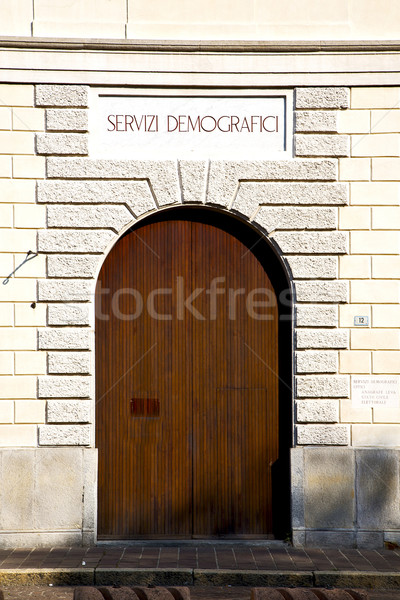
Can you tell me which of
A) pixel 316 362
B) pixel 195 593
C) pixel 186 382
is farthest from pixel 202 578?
pixel 316 362

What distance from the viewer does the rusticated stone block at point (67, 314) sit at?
9.73 m

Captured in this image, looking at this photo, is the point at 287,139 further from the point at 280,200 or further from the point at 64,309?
the point at 64,309

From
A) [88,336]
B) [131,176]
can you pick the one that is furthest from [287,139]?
[88,336]

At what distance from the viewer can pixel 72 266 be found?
9805mm

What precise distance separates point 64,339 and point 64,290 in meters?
0.64

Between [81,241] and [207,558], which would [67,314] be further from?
[207,558]

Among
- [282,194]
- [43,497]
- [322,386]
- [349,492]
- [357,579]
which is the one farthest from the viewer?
[282,194]

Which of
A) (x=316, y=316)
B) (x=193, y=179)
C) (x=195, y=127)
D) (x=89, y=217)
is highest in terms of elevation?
(x=195, y=127)

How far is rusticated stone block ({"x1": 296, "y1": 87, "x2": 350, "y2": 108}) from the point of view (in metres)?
9.91

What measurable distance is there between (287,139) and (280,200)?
85 centimetres

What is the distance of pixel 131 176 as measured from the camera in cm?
985

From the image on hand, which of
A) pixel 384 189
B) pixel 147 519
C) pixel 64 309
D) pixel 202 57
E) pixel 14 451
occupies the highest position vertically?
pixel 202 57

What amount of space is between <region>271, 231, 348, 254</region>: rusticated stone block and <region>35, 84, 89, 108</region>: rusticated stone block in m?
3.12

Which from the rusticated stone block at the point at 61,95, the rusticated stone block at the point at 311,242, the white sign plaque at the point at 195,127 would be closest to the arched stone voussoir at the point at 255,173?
the white sign plaque at the point at 195,127
